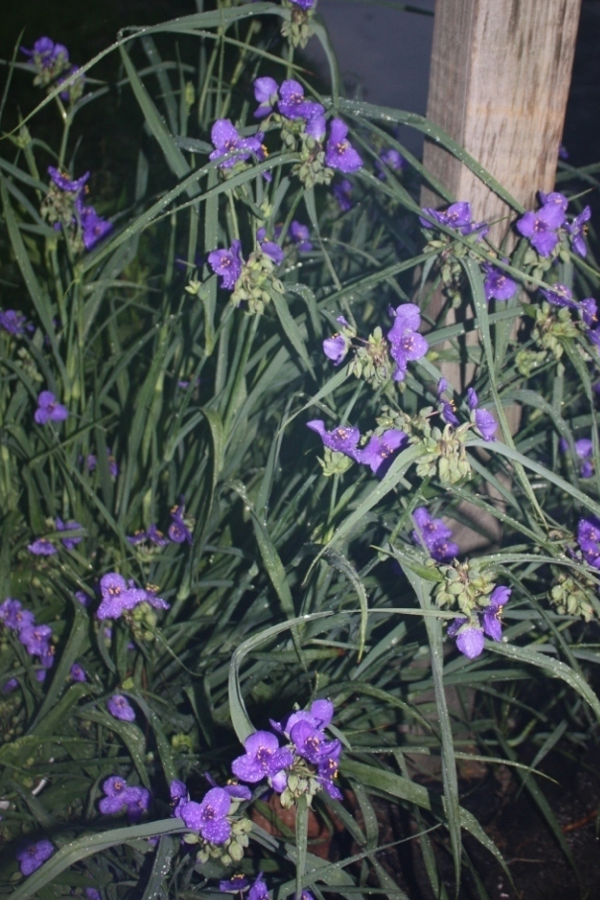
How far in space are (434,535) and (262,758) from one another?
1.51 ft

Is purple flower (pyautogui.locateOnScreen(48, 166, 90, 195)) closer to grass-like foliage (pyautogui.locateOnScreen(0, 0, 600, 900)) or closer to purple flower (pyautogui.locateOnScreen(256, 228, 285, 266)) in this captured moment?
grass-like foliage (pyautogui.locateOnScreen(0, 0, 600, 900))

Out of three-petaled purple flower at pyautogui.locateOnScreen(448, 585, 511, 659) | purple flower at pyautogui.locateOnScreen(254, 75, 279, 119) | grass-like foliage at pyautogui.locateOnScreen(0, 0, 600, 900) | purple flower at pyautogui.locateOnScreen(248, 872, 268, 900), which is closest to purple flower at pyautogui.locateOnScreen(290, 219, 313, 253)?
grass-like foliage at pyautogui.locateOnScreen(0, 0, 600, 900)

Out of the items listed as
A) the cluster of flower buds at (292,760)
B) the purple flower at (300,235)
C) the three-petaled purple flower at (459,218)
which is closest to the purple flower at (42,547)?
the cluster of flower buds at (292,760)

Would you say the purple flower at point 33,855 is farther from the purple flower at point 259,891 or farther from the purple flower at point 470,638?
the purple flower at point 470,638

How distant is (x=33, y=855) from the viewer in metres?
1.16

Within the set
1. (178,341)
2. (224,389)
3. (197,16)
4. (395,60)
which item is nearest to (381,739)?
(224,389)

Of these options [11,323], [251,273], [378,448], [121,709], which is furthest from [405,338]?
[11,323]

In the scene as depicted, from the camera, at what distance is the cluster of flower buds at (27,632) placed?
4.51ft

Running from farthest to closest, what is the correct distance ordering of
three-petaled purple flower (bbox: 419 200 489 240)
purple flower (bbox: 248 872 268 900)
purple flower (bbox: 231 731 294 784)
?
three-petaled purple flower (bbox: 419 200 489 240)
purple flower (bbox: 248 872 268 900)
purple flower (bbox: 231 731 294 784)

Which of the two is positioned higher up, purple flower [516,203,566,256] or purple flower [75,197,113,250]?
purple flower [516,203,566,256]

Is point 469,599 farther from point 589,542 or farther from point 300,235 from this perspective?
point 300,235

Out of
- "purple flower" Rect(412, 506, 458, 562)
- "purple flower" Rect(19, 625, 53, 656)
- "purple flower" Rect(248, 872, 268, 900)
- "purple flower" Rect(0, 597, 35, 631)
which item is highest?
"purple flower" Rect(412, 506, 458, 562)

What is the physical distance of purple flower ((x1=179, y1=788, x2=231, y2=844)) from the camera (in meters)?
0.94

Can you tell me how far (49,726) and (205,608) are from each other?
320mm
